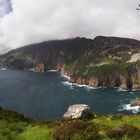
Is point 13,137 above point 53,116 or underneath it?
above

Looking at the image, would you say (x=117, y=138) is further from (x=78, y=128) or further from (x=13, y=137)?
(x=13, y=137)

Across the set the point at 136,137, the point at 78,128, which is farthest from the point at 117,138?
the point at 78,128

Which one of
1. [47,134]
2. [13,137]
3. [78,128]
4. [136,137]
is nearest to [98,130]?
[78,128]

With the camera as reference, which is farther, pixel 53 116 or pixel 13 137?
pixel 53 116

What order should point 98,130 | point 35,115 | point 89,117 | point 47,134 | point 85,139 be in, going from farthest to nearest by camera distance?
point 35,115 → point 89,117 → point 47,134 → point 98,130 → point 85,139

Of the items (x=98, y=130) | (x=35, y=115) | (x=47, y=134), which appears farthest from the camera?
(x=35, y=115)

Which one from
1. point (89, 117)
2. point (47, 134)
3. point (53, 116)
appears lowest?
point (53, 116)

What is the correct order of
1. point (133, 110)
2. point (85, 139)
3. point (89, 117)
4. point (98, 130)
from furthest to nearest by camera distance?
point (133, 110) < point (89, 117) < point (98, 130) < point (85, 139)

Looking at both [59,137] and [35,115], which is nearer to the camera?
[59,137]

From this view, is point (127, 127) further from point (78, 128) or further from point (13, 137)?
point (13, 137)
